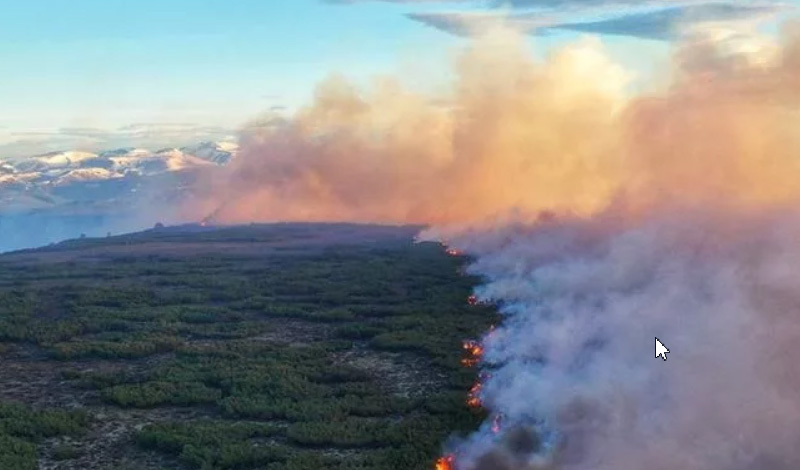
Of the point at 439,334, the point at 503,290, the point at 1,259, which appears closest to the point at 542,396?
the point at 439,334

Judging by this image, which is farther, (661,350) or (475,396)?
(475,396)

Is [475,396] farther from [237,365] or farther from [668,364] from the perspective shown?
[237,365]

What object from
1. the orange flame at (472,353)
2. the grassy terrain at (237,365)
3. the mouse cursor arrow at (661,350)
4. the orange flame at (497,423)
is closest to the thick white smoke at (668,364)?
the mouse cursor arrow at (661,350)

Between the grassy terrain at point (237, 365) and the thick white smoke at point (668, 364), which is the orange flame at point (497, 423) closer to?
the thick white smoke at point (668, 364)

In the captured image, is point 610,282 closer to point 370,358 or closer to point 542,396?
point 370,358

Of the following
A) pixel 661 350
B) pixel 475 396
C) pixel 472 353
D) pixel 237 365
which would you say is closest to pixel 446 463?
pixel 661 350
